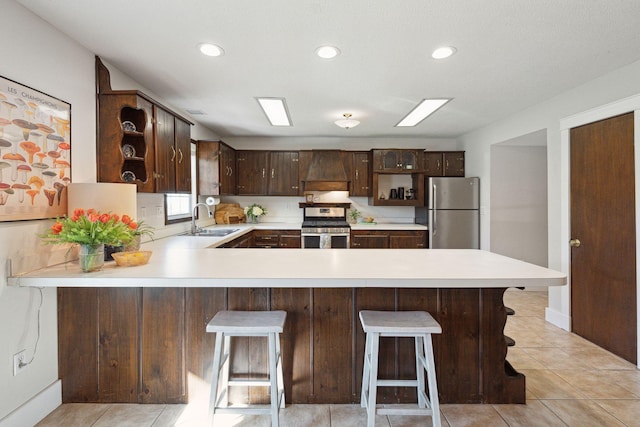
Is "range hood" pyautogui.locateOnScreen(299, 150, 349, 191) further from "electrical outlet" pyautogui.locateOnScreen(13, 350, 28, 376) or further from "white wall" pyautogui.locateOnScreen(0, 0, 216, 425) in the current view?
"electrical outlet" pyautogui.locateOnScreen(13, 350, 28, 376)

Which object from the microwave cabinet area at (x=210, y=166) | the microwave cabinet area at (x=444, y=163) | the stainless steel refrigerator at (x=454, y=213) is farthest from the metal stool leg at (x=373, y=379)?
the microwave cabinet area at (x=444, y=163)

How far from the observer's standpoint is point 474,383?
79.7 inches

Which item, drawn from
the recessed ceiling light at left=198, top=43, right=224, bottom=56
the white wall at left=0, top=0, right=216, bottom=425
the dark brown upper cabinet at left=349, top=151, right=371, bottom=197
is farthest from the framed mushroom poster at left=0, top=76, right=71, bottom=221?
the dark brown upper cabinet at left=349, top=151, right=371, bottom=197

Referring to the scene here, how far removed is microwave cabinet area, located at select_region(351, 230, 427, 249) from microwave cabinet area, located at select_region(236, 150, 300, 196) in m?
1.49

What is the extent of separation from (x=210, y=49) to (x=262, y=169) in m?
3.06

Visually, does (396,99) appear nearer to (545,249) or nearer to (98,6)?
(98,6)

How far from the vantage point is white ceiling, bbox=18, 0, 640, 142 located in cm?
183

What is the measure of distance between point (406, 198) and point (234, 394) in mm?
4248

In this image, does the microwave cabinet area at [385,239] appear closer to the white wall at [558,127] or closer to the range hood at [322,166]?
the range hood at [322,166]

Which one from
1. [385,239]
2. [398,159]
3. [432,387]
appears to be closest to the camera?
[432,387]

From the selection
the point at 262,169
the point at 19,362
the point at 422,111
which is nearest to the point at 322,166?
the point at 262,169

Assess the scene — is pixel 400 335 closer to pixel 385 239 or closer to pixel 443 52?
pixel 443 52


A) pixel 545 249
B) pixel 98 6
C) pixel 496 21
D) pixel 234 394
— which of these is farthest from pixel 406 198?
pixel 98 6

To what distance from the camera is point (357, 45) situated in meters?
2.24
